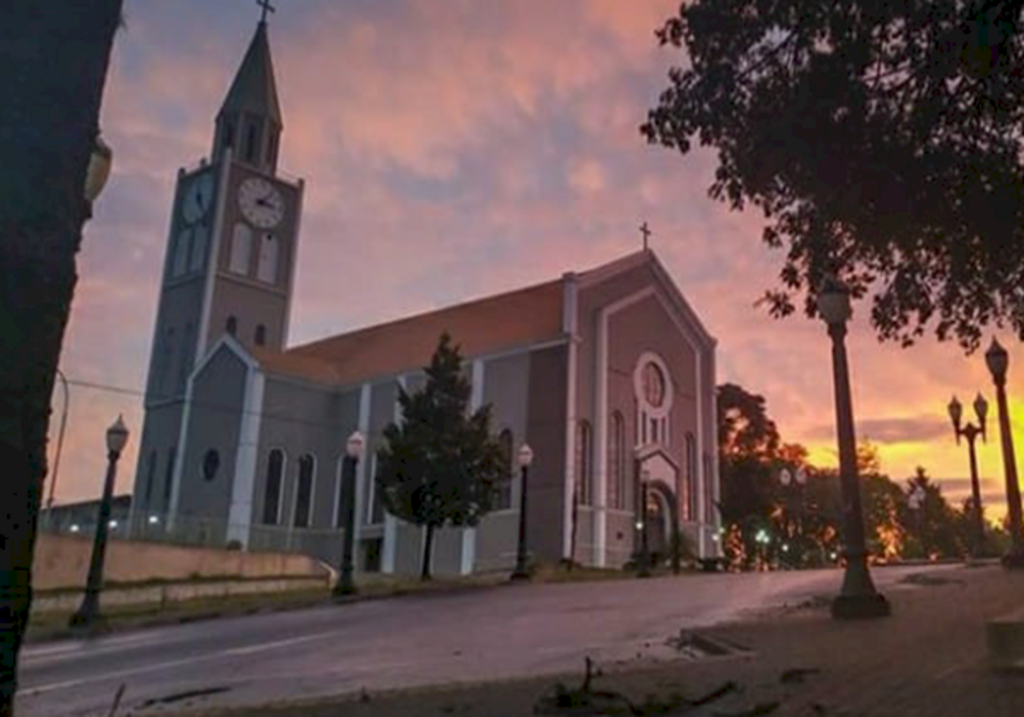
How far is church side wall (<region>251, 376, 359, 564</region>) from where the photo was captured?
4853cm

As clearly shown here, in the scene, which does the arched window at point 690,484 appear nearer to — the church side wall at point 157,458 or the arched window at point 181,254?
the church side wall at point 157,458

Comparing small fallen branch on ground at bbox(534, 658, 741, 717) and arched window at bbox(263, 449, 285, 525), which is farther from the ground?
arched window at bbox(263, 449, 285, 525)

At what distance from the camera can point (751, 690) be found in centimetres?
634

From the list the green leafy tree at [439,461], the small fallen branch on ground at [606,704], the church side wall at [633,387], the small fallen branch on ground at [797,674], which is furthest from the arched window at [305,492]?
the small fallen branch on ground at [606,704]

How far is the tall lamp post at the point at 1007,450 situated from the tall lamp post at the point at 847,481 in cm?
723

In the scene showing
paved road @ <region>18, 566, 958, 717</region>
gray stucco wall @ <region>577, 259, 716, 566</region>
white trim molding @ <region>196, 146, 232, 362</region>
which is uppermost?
Result: white trim molding @ <region>196, 146, 232, 362</region>

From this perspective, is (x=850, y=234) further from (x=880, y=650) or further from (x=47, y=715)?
(x=47, y=715)

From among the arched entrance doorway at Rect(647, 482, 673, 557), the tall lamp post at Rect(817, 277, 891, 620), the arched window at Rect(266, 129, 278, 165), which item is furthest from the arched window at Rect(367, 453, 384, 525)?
the tall lamp post at Rect(817, 277, 891, 620)

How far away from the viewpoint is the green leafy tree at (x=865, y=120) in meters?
9.16

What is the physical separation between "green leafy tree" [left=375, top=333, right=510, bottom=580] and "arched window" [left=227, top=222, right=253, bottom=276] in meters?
31.5

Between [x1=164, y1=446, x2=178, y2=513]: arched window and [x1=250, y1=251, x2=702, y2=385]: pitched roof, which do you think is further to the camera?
[x1=164, y1=446, x2=178, y2=513]: arched window

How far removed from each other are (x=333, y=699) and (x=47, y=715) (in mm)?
2776

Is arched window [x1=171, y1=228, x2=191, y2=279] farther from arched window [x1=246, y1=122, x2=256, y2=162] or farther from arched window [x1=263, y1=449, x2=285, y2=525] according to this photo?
arched window [x1=263, y1=449, x2=285, y2=525]

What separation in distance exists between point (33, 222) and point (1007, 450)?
1784 cm
